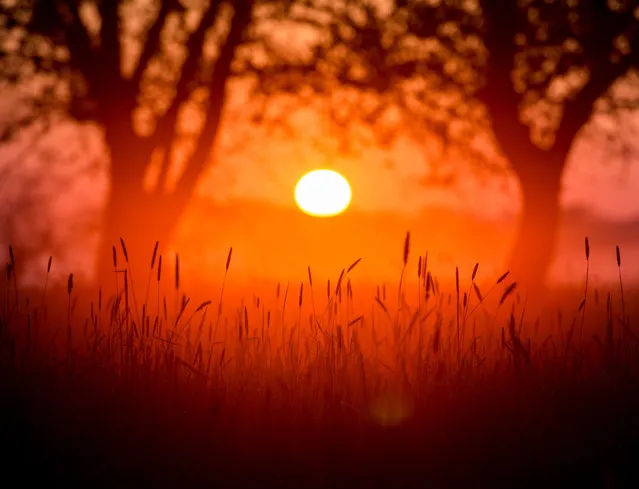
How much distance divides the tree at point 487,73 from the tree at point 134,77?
3.98 ft

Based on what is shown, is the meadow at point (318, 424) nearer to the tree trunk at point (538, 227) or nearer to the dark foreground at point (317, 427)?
the dark foreground at point (317, 427)

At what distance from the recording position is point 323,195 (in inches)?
662

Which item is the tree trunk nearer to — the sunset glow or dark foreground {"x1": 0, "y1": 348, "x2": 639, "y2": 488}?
the sunset glow

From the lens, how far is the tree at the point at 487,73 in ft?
37.7

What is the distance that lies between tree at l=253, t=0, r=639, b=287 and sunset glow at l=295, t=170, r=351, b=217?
3060 mm

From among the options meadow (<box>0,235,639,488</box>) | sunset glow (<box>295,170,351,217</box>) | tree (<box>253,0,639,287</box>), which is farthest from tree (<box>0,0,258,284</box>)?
meadow (<box>0,235,639,488</box>)

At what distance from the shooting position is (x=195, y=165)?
11.8 m

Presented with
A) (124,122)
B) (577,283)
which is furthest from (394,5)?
(577,283)

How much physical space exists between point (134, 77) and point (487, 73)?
5.64m

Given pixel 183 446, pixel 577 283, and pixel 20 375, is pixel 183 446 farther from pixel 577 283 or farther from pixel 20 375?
pixel 577 283

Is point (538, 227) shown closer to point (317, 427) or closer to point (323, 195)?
point (323, 195)

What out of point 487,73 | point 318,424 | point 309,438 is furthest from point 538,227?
point 309,438

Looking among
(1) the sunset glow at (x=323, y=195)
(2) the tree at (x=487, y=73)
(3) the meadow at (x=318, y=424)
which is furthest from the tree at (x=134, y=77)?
(3) the meadow at (x=318, y=424)

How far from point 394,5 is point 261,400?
8.64 meters
